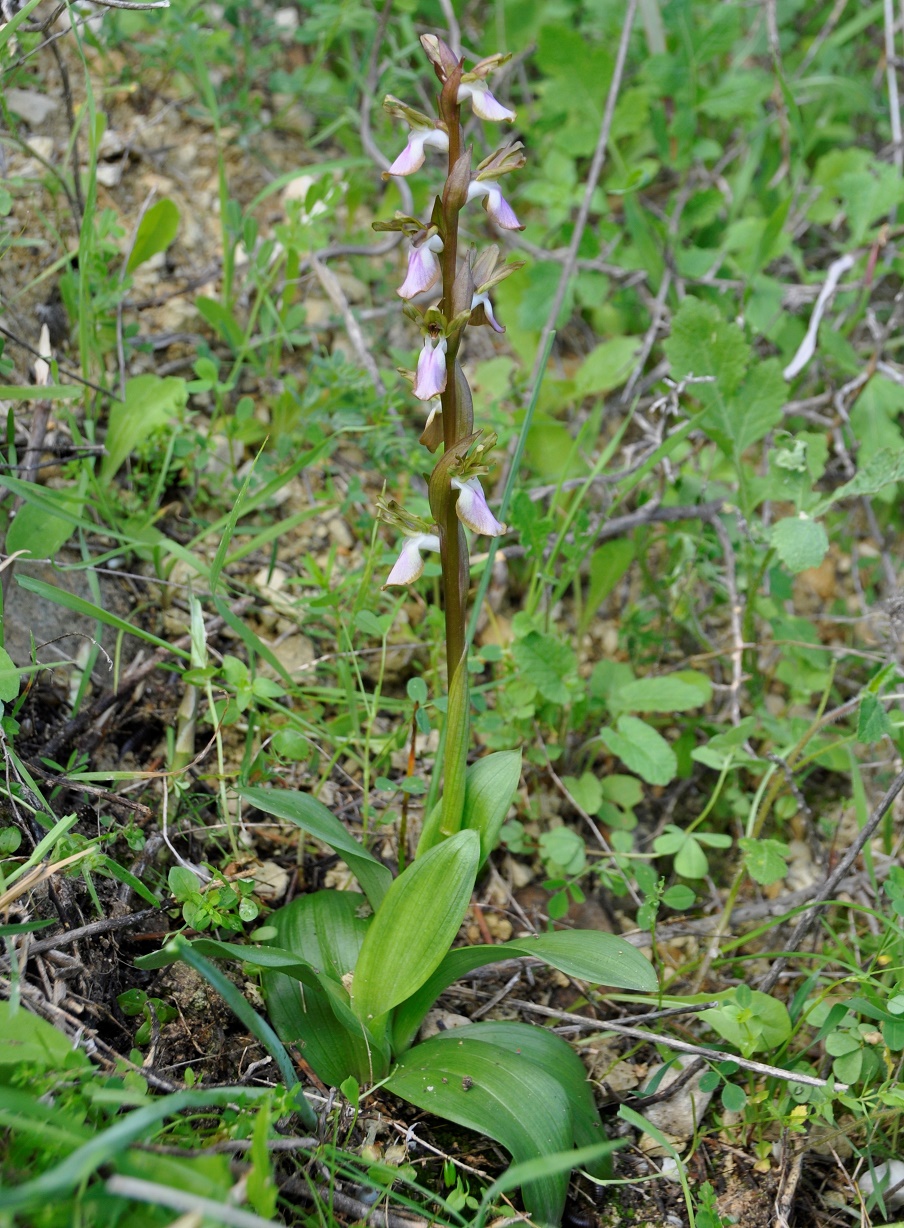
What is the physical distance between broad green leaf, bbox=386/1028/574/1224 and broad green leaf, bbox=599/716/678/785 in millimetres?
827

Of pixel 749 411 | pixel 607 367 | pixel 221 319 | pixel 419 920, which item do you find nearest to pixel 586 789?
pixel 419 920

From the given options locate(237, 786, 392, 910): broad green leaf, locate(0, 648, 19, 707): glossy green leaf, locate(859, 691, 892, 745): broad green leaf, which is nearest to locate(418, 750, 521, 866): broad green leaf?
locate(237, 786, 392, 910): broad green leaf

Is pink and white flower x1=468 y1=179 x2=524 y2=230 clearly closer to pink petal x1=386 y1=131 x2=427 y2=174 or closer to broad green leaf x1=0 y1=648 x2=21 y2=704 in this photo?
pink petal x1=386 y1=131 x2=427 y2=174

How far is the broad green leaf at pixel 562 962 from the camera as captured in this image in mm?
1679

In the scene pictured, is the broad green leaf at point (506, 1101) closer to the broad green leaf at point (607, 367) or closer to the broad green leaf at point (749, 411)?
the broad green leaf at point (749, 411)

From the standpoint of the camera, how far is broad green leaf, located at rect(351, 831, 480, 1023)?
1.71 metres

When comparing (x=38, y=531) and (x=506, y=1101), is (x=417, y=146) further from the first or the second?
(x=506, y=1101)

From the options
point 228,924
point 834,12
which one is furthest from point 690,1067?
point 834,12

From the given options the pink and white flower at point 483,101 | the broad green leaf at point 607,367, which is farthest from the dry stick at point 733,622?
the pink and white flower at point 483,101

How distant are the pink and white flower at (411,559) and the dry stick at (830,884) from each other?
1.04 m

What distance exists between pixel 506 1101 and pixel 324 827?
1.95 feet

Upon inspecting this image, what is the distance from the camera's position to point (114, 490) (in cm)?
267

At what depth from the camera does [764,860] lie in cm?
204

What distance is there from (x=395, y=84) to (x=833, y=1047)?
3.33m
